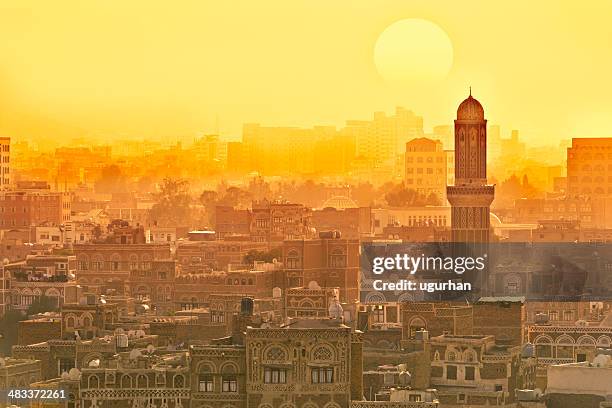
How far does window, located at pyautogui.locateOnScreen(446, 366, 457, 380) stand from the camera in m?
52.1

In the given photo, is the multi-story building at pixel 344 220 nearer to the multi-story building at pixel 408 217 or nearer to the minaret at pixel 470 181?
the multi-story building at pixel 408 217

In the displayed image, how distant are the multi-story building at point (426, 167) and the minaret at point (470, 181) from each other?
17.1 meters

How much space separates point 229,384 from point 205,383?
391 mm

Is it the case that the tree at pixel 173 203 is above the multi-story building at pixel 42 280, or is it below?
above

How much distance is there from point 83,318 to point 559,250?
2662 centimetres

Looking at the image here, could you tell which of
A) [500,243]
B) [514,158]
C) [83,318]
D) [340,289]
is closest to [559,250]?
[500,243]

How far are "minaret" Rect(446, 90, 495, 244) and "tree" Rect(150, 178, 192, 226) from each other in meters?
32.4

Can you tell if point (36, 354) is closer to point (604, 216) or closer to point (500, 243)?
point (500, 243)

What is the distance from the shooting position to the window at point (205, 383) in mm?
47594

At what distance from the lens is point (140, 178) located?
119312 mm

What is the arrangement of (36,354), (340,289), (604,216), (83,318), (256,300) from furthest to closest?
(604,216)
(340,289)
(256,300)
(83,318)
(36,354)

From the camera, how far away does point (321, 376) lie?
4697cm

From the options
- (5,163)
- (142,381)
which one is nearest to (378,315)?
(142,381)

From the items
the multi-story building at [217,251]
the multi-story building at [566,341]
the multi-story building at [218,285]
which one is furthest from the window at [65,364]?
the multi-story building at [217,251]
